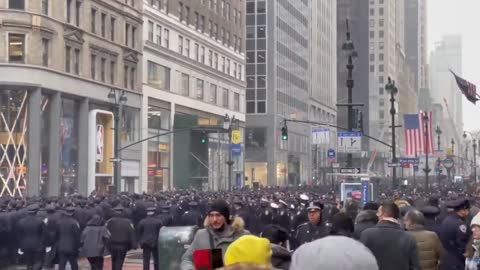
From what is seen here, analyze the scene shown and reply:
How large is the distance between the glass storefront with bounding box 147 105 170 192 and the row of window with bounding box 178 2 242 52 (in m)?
9.33

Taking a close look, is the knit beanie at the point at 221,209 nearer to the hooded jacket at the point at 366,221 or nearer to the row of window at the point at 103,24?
the hooded jacket at the point at 366,221

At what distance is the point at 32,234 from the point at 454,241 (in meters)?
11.0

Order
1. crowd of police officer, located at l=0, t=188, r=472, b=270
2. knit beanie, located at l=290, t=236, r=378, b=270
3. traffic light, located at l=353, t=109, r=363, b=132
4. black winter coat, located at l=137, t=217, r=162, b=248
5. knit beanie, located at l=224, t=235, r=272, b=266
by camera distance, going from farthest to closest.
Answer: traffic light, located at l=353, t=109, r=363, b=132
black winter coat, located at l=137, t=217, r=162, b=248
crowd of police officer, located at l=0, t=188, r=472, b=270
knit beanie, located at l=224, t=235, r=272, b=266
knit beanie, located at l=290, t=236, r=378, b=270

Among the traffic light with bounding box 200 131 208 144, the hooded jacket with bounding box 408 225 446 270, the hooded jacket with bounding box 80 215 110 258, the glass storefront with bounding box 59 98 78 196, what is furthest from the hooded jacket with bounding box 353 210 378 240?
the traffic light with bounding box 200 131 208 144

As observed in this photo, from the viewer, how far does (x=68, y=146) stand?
54125 millimetres

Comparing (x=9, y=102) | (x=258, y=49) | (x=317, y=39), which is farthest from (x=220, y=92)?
(x=317, y=39)

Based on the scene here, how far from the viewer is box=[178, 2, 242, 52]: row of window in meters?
73.9

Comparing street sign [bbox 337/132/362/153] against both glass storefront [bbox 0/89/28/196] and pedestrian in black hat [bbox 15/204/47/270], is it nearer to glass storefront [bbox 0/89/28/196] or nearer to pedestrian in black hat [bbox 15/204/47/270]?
pedestrian in black hat [bbox 15/204/47/270]

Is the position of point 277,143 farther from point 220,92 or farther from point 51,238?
point 51,238

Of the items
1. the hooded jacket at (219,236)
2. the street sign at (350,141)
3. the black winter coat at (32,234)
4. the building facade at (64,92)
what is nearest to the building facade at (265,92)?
the building facade at (64,92)

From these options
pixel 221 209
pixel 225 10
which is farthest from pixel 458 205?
pixel 225 10

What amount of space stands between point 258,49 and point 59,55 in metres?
53.4

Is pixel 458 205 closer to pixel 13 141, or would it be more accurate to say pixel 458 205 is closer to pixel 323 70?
pixel 13 141

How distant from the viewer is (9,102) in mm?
49562
